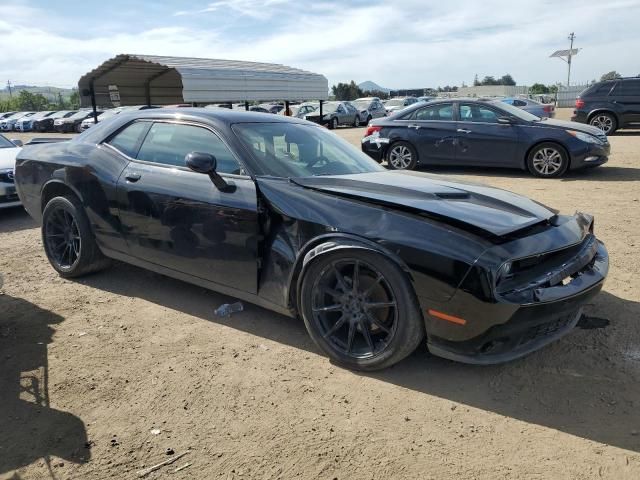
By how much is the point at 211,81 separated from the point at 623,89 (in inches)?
459

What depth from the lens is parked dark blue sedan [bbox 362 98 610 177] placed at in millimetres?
9125

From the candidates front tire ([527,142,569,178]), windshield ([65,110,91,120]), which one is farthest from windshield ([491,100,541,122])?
windshield ([65,110,91,120])

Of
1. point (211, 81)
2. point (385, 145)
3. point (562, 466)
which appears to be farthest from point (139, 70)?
point (562, 466)

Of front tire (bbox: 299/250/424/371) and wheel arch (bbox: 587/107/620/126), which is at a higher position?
wheel arch (bbox: 587/107/620/126)

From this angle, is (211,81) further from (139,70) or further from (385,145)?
(385,145)

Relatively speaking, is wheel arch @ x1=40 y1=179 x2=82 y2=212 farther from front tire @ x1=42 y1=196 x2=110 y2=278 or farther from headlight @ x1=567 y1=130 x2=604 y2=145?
headlight @ x1=567 y1=130 x2=604 y2=145

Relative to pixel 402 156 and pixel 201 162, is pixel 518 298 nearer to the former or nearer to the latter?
pixel 201 162

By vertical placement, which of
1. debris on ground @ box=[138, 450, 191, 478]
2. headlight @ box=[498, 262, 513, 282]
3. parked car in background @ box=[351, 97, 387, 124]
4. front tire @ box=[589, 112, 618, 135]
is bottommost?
debris on ground @ box=[138, 450, 191, 478]

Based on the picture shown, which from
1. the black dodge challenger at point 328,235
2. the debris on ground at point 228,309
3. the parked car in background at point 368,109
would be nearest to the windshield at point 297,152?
the black dodge challenger at point 328,235

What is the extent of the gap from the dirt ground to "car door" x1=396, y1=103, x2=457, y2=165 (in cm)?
620

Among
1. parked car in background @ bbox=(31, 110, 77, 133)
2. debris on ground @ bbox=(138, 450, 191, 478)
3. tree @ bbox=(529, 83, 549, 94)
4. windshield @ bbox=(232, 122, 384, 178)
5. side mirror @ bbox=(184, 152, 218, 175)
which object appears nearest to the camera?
debris on ground @ bbox=(138, 450, 191, 478)

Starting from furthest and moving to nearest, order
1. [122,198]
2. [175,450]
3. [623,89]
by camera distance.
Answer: [623,89]
[122,198]
[175,450]

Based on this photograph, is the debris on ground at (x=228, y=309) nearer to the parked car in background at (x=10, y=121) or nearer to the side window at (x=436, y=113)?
→ the side window at (x=436, y=113)

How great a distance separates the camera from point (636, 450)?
94.0 inches
